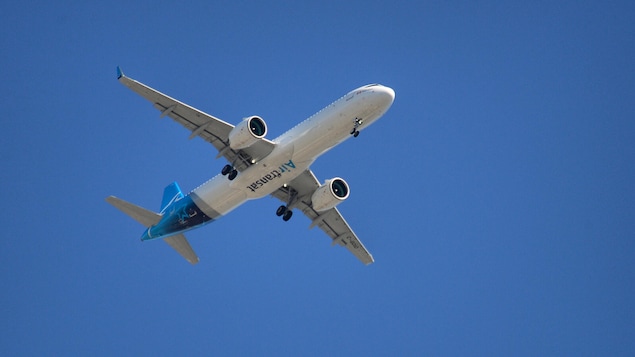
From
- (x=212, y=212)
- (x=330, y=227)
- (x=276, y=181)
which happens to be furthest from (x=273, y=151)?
(x=330, y=227)

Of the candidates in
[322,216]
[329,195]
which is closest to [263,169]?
[329,195]

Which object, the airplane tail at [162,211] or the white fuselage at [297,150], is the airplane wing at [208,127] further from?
the airplane tail at [162,211]

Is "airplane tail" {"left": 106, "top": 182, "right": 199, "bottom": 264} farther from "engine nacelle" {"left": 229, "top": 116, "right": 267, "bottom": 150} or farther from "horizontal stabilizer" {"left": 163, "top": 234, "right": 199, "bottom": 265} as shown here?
"engine nacelle" {"left": 229, "top": 116, "right": 267, "bottom": 150}

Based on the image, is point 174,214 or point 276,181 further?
point 174,214

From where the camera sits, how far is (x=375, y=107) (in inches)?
2004

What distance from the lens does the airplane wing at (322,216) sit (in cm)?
5878

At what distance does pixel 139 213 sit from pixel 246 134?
1159 cm

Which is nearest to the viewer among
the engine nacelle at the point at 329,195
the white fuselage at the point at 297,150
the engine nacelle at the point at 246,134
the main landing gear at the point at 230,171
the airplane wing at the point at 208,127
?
the white fuselage at the point at 297,150

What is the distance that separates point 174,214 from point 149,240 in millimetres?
2893

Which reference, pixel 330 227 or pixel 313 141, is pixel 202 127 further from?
pixel 330 227

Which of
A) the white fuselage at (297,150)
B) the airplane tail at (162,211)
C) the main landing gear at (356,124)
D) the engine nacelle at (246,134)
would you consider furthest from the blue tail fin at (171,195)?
the main landing gear at (356,124)

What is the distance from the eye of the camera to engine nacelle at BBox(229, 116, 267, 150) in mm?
52031

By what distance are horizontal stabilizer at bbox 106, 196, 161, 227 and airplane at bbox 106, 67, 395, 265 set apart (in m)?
0.06

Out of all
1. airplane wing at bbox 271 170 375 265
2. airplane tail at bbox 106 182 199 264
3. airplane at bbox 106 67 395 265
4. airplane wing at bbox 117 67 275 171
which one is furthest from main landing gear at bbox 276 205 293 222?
airplane tail at bbox 106 182 199 264
